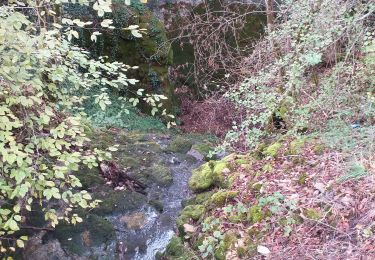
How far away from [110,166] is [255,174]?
250 cm

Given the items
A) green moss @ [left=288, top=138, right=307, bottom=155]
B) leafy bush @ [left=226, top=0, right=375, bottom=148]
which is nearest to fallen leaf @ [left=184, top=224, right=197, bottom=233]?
leafy bush @ [left=226, top=0, right=375, bottom=148]

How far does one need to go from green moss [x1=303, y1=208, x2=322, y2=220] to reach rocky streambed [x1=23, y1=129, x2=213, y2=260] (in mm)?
2090

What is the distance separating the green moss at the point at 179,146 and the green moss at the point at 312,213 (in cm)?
496

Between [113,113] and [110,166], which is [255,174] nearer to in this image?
[110,166]

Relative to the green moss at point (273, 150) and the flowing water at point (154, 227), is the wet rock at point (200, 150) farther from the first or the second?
the green moss at point (273, 150)

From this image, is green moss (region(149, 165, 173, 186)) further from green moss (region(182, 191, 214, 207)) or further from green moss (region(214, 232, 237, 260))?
green moss (region(214, 232, 237, 260))

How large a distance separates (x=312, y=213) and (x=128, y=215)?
2886 mm

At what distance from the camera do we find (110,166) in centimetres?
623

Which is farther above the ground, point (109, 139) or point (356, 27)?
point (356, 27)

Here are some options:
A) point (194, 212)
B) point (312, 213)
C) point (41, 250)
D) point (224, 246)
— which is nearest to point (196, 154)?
point (194, 212)

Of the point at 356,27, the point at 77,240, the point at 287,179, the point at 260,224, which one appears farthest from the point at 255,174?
the point at 77,240

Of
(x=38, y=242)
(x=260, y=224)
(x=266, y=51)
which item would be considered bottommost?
(x=38, y=242)

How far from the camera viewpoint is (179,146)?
852 cm

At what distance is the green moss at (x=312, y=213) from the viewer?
3412mm
